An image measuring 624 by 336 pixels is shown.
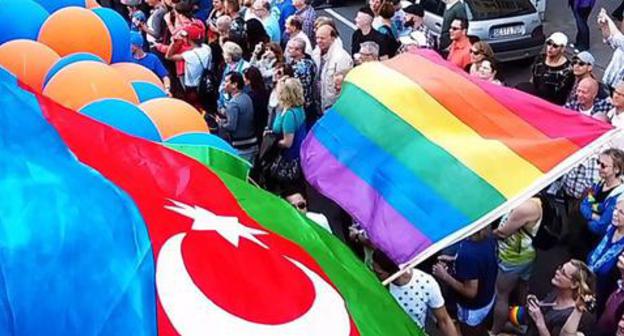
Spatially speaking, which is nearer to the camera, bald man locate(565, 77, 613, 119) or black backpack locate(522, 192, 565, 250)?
black backpack locate(522, 192, 565, 250)

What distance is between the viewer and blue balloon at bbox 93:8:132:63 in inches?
242

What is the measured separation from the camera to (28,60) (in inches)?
203

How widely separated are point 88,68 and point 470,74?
2599mm

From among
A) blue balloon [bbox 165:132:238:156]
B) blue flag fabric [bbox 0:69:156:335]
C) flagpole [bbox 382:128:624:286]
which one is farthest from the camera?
blue balloon [bbox 165:132:238:156]

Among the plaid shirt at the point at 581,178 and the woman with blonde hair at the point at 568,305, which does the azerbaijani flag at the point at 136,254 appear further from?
the plaid shirt at the point at 581,178

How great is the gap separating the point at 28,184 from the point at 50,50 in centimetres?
281

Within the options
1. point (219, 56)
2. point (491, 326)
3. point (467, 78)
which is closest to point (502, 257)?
point (491, 326)

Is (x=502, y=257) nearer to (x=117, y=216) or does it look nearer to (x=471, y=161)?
(x=471, y=161)

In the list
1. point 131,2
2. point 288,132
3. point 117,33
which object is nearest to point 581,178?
point 288,132

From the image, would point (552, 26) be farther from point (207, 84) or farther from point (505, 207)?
point (505, 207)

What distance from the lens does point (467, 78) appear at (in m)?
4.81

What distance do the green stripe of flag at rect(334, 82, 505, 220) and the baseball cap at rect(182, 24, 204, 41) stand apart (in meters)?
3.92

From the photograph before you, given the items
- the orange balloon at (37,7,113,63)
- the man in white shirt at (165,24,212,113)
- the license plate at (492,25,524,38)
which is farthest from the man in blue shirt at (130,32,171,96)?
the license plate at (492,25,524,38)

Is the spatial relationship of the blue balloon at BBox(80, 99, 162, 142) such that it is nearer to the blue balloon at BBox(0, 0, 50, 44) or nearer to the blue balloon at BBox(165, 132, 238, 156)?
the blue balloon at BBox(165, 132, 238, 156)
